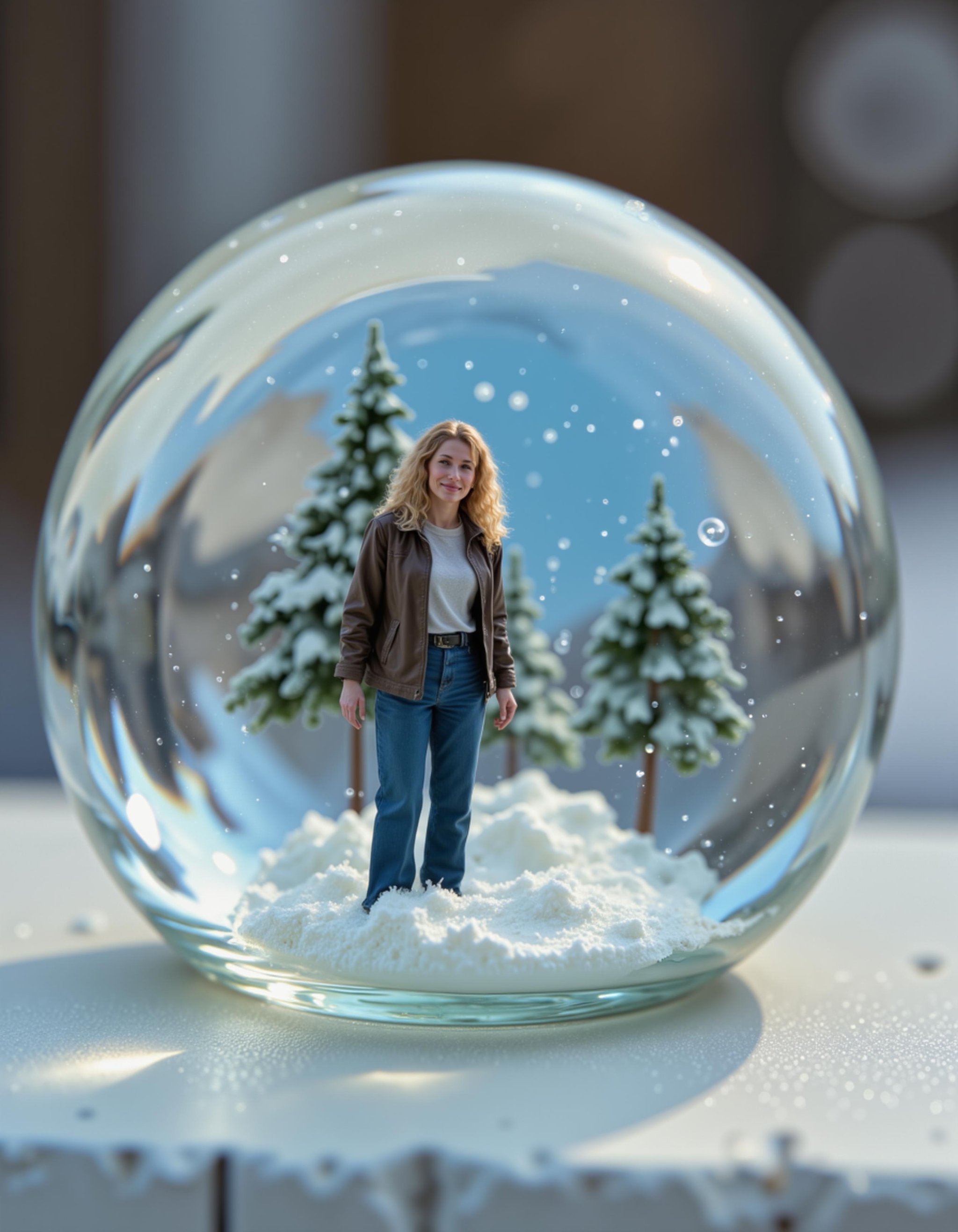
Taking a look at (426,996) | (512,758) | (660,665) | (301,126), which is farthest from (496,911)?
(301,126)

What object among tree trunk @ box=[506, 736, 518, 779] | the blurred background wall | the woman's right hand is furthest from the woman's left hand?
the blurred background wall

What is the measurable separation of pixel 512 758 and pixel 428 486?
0.61 m

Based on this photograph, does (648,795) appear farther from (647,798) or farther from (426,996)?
(426,996)

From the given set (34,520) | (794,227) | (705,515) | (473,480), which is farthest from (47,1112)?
(794,227)

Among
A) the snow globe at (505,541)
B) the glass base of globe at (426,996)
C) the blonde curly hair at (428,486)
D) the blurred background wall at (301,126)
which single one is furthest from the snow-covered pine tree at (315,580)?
the blurred background wall at (301,126)

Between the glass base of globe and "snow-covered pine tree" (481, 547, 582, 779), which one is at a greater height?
"snow-covered pine tree" (481, 547, 582, 779)

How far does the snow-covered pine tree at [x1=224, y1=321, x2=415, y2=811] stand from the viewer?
57.4 inches

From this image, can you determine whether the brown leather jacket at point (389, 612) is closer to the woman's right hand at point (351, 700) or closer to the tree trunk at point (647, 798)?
the woman's right hand at point (351, 700)

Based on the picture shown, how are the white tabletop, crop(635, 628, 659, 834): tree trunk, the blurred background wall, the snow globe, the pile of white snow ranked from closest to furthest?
the white tabletop
the pile of white snow
the snow globe
crop(635, 628, 659, 834): tree trunk
the blurred background wall

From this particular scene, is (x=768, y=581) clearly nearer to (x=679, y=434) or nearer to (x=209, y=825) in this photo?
(x=679, y=434)

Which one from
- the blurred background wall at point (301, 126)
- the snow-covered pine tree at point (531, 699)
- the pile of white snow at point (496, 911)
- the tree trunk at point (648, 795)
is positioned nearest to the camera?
the pile of white snow at point (496, 911)

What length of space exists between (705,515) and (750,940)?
47 cm

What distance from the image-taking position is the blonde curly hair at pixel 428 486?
1301 mm

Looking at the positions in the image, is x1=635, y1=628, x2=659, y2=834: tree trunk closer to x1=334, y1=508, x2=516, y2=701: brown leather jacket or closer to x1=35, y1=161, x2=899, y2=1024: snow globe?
x1=35, y1=161, x2=899, y2=1024: snow globe
